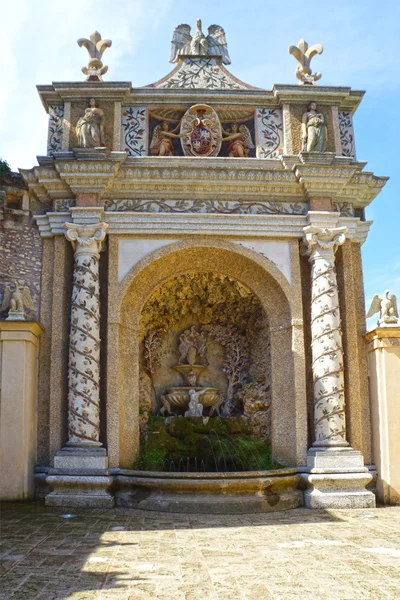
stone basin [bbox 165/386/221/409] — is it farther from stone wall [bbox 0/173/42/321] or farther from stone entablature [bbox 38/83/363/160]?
stone entablature [bbox 38/83/363/160]

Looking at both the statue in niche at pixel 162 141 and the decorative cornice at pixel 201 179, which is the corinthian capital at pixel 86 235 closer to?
the decorative cornice at pixel 201 179

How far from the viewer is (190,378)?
1202 cm

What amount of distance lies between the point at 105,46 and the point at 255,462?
8.27 metres

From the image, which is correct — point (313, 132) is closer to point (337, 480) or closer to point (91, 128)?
point (91, 128)

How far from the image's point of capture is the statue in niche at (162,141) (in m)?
11.6

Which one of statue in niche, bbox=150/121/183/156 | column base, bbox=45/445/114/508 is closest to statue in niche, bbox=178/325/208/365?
column base, bbox=45/445/114/508

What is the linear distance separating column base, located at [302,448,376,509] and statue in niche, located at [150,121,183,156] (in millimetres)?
6046

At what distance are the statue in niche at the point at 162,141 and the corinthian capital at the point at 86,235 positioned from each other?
202 cm

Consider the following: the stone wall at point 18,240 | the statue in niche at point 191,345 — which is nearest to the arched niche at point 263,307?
the statue in niche at point 191,345

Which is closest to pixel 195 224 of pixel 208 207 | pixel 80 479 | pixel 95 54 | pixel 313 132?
pixel 208 207

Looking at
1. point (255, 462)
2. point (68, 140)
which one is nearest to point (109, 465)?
point (255, 462)

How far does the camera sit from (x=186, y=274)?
11555 mm

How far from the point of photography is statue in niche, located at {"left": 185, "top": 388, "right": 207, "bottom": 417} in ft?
37.8

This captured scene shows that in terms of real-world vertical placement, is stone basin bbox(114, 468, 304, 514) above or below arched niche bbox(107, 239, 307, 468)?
below
